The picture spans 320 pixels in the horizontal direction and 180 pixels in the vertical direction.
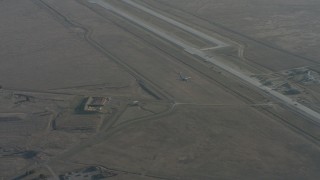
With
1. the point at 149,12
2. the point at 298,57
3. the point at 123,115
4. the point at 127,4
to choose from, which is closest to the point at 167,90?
the point at 123,115

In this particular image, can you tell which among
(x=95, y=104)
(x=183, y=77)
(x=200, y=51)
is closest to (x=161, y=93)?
(x=183, y=77)

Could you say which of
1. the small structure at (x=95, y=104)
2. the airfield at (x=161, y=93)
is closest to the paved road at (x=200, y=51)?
the airfield at (x=161, y=93)

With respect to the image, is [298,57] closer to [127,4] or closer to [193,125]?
[193,125]

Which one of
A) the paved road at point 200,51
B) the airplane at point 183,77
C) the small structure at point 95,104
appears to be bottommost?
the small structure at point 95,104

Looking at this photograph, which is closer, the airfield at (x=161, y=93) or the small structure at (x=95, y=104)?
the airfield at (x=161, y=93)

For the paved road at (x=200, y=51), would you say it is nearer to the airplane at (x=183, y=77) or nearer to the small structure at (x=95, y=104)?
the airplane at (x=183, y=77)
